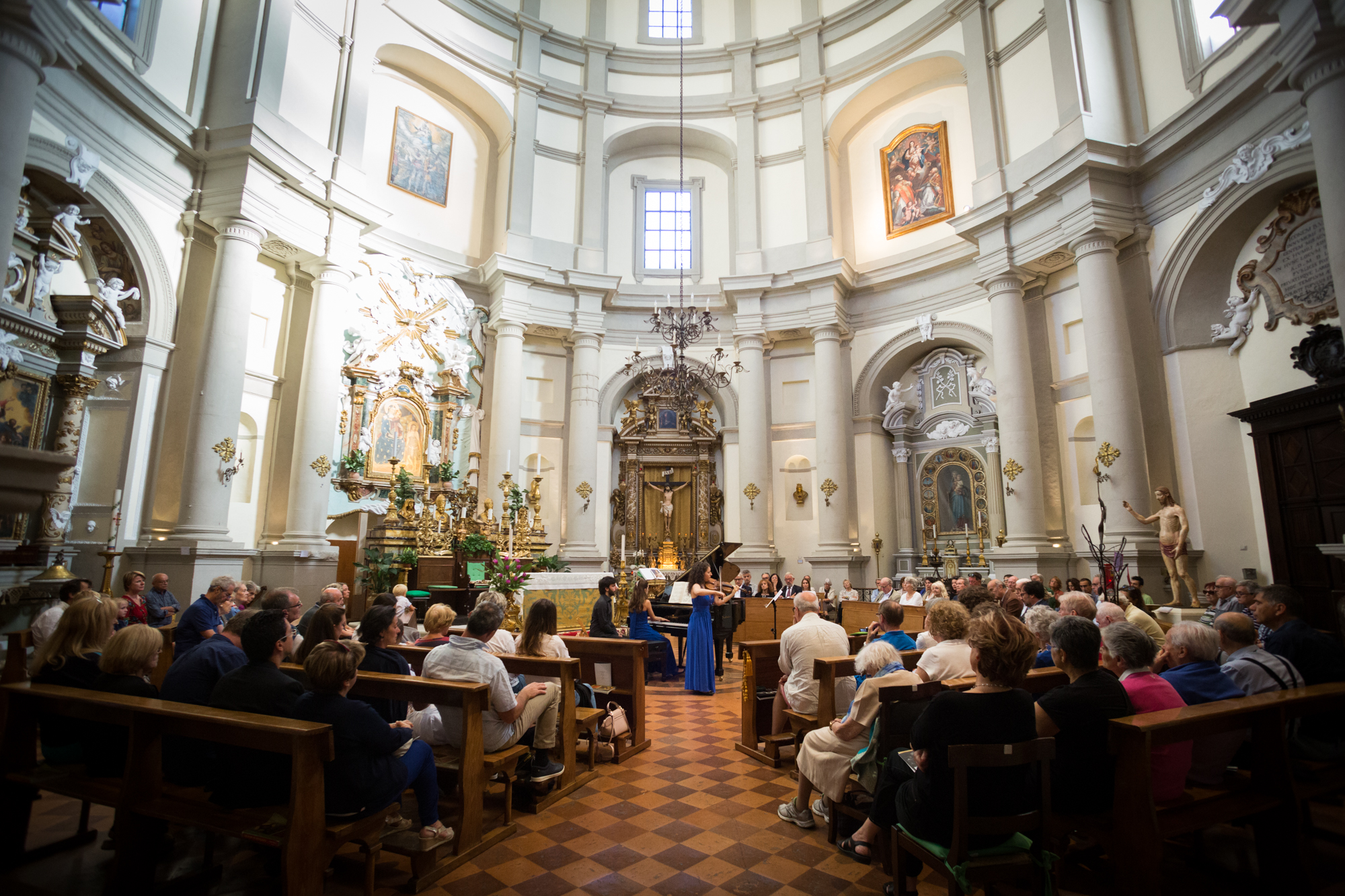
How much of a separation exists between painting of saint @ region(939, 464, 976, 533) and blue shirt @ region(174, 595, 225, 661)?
39.2 feet

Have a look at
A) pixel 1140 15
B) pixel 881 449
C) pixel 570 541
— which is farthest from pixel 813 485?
pixel 1140 15

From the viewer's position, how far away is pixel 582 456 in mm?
14094

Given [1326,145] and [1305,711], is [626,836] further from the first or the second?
[1326,145]

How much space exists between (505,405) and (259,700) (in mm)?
10978

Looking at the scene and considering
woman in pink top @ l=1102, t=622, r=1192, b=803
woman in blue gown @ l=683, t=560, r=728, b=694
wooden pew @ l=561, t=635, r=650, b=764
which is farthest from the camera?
woman in blue gown @ l=683, t=560, r=728, b=694

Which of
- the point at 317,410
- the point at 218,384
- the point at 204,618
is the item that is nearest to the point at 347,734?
the point at 204,618

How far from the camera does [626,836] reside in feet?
11.6

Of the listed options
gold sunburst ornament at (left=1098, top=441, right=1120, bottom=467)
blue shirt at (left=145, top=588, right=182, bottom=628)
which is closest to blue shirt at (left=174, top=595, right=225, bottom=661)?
blue shirt at (left=145, top=588, right=182, bottom=628)

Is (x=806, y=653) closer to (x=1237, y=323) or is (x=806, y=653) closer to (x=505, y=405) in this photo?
(x=1237, y=323)

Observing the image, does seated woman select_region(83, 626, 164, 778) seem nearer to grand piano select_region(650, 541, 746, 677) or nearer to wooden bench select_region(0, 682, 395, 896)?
wooden bench select_region(0, 682, 395, 896)

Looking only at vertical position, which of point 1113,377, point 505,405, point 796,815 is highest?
point 505,405

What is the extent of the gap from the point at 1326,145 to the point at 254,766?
842 cm

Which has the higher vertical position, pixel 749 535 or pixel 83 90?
pixel 83 90

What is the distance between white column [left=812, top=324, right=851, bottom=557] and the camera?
13086 mm
